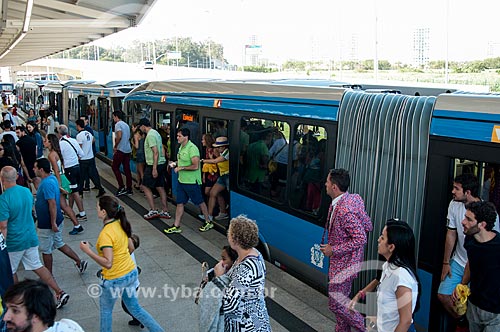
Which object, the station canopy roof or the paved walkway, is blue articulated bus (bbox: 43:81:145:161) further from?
the paved walkway

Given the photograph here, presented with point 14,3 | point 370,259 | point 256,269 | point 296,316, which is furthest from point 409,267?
point 14,3

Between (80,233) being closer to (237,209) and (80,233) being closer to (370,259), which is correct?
(237,209)

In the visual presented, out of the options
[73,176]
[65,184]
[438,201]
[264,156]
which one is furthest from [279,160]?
[73,176]

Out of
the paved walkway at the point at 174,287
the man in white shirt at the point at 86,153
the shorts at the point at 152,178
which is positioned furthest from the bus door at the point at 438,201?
the man in white shirt at the point at 86,153

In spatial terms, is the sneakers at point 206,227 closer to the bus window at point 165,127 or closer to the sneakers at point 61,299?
the bus window at point 165,127

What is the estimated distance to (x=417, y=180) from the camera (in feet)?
15.9

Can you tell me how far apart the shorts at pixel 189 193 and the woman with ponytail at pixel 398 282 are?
18.3 ft

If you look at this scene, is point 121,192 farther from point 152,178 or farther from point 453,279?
point 453,279

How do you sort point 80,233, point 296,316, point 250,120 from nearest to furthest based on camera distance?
1. point 296,316
2. point 250,120
3. point 80,233

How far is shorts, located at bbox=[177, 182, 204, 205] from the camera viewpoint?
351 inches

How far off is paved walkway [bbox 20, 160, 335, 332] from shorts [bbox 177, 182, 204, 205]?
62cm

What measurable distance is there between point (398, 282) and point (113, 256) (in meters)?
2.64

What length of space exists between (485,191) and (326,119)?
2.02m

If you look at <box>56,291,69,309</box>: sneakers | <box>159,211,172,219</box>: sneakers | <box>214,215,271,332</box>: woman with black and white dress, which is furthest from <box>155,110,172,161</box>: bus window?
<box>214,215,271,332</box>: woman with black and white dress
